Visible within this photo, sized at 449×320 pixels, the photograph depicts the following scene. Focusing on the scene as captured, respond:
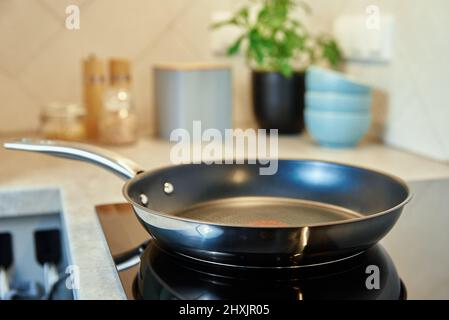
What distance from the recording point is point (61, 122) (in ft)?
4.05

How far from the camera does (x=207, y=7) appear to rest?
1.44 meters

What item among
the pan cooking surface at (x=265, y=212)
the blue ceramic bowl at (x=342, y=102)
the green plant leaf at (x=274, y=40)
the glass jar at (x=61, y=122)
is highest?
the green plant leaf at (x=274, y=40)

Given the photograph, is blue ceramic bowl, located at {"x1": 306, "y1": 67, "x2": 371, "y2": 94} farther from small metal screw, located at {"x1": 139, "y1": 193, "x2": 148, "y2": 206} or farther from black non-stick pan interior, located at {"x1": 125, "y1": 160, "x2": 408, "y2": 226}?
small metal screw, located at {"x1": 139, "y1": 193, "x2": 148, "y2": 206}

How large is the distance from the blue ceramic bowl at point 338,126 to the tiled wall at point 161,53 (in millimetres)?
88

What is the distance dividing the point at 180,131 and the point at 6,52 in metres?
0.42

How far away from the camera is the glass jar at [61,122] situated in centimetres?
123

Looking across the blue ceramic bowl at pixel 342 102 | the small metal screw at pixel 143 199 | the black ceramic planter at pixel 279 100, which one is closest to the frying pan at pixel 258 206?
the small metal screw at pixel 143 199

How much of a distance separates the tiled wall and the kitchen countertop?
0.28 feet

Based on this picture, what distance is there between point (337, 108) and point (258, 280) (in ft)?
2.32

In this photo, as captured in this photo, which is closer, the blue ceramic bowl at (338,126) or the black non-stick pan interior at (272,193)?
the black non-stick pan interior at (272,193)

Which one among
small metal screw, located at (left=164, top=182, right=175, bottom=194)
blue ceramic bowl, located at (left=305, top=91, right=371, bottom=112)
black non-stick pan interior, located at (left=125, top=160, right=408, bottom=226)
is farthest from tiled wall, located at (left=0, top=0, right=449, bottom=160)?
small metal screw, located at (left=164, top=182, right=175, bottom=194)

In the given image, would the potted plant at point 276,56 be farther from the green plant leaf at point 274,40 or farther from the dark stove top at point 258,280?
the dark stove top at point 258,280
